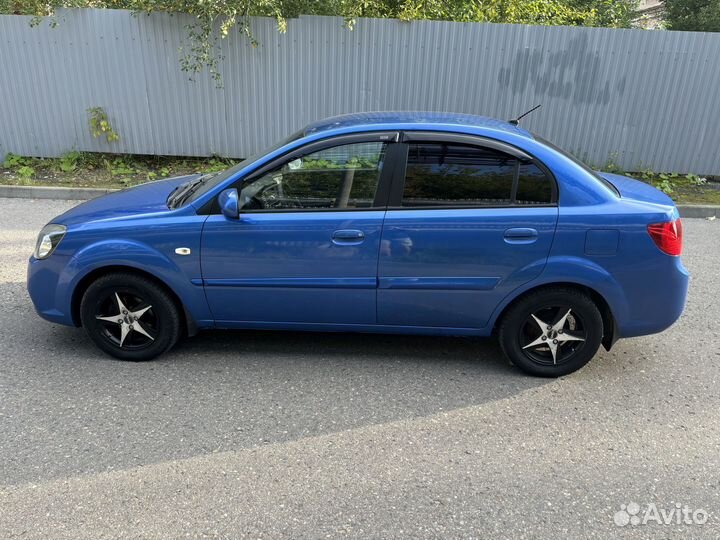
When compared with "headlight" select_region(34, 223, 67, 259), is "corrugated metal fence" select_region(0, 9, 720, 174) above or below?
above

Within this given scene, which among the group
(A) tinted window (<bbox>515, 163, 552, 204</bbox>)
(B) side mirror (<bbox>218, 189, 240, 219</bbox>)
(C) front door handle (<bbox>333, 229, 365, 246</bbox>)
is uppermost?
(A) tinted window (<bbox>515, 163, 552, 204</bbox>)

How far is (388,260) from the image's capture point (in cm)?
355

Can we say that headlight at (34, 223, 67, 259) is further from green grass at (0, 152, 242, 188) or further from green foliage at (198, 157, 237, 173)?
green foliage at (198, 157, 237, 173)

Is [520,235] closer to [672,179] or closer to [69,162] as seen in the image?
[672,179]

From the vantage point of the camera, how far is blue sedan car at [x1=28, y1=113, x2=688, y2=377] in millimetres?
3480

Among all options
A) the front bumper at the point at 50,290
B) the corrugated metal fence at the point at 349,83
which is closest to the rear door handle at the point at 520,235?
the front bumper at the point at 50,290

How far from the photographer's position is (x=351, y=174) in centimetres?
361

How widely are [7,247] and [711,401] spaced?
655cm

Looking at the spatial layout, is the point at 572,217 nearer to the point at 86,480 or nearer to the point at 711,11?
the point at 86,480

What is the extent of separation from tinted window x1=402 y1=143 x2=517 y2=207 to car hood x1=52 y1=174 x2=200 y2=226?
1629 millimetres

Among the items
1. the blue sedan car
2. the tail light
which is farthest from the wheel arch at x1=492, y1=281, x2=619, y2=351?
the tail light

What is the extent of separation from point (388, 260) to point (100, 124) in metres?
7.35

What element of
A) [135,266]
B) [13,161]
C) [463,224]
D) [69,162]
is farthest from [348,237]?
[13,161]

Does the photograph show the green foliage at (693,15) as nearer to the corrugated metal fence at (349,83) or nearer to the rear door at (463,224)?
the corrugated metal fence at (349,83)
